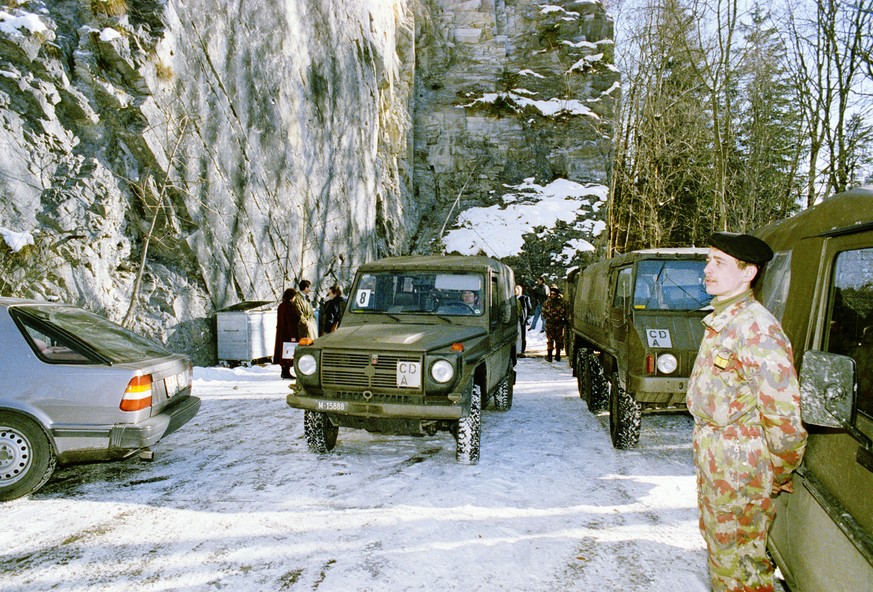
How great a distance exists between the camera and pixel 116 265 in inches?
429

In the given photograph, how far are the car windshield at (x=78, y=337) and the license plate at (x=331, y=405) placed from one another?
1.65 metres

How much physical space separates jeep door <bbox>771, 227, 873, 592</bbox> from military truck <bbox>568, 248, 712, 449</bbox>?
9.30 ft

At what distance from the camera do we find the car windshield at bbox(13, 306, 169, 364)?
4723 millimetres

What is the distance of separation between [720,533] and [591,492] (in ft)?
8.45

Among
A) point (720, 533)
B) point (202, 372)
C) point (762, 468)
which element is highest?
point (762, 468)

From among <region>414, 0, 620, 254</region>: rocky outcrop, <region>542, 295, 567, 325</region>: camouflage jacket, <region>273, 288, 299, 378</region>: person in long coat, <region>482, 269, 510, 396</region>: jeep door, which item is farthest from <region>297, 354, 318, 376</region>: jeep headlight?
<region>414, 0, 620, 254</region>: rocky outcrop

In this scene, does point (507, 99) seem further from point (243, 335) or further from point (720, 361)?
point (720, 361)

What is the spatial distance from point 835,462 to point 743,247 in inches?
36.4

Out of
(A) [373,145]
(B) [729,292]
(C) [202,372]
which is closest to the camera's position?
(B) [729,292]

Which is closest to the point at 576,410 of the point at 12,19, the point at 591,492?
the point at 591,492

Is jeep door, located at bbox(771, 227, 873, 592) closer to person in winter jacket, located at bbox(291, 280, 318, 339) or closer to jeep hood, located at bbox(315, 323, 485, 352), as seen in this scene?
jeep hood, located at bbox(315, 323, 485, 352)

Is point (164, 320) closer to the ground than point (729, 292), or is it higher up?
closer to the ground

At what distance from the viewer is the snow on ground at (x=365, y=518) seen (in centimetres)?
346

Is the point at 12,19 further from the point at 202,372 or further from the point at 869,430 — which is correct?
the point at 869,430
